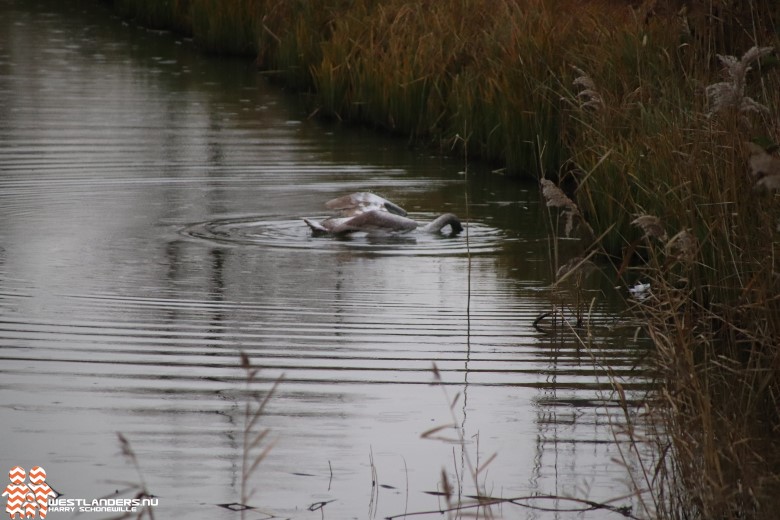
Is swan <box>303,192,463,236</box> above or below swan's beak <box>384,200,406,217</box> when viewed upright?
below

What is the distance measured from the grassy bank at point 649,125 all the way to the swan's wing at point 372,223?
0.87 metres

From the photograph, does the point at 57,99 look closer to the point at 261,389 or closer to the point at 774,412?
the point at 261,389

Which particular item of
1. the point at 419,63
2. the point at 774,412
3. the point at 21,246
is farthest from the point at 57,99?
the point at 774,412

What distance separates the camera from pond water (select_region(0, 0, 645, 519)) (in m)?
3.74

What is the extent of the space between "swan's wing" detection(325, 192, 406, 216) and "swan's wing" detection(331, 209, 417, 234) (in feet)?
0.32

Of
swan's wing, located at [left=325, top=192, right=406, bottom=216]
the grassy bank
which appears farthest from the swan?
the grassy bank

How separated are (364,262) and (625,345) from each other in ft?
6.27

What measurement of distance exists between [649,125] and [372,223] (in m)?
1.62

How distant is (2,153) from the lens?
9891mm

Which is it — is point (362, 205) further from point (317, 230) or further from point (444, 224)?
point (444, 224)

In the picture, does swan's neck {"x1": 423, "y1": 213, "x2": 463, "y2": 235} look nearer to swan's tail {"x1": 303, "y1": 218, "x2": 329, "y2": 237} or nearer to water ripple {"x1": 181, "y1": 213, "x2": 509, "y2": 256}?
water ripple {"x1": 181, "y1": 213, "x2": 509, "y2": 256}

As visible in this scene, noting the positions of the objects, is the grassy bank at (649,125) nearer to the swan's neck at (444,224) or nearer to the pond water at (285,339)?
the pond water at (285,339)

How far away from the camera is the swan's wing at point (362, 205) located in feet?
24.9

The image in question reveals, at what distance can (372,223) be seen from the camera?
290 inches
